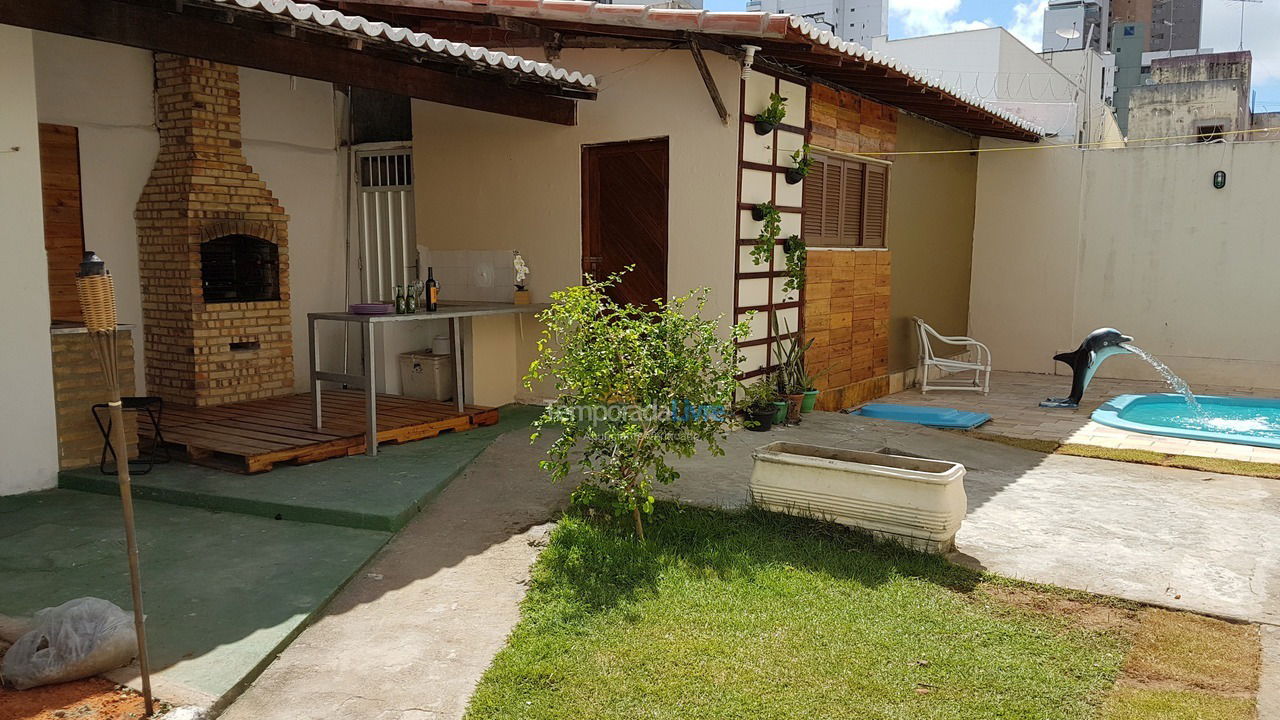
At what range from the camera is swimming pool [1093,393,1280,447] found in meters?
7.86

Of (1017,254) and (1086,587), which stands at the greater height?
(1017,254)

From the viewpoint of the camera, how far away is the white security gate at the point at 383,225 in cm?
882

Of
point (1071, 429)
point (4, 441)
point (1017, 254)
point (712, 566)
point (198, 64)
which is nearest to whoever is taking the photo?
point (712, 566)

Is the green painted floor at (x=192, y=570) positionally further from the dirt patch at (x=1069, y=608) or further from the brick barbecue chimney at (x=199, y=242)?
the dirt patch at (x=1069, y=608)

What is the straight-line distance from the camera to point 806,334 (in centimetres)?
824

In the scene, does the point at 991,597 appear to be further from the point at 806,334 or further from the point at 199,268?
the point at 199,268

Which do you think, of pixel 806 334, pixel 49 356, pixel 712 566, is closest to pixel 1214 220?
pixel 806 334

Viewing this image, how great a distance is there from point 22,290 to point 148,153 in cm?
219

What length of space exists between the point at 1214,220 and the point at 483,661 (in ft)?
34.1

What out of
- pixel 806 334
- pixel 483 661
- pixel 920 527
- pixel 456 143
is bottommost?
pixel 483 661

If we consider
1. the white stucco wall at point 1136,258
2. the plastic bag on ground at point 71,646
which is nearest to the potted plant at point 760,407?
the plastic bag on ground at point 71,646

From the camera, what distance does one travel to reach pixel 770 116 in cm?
708

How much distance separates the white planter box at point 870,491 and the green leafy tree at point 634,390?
1.50 ft

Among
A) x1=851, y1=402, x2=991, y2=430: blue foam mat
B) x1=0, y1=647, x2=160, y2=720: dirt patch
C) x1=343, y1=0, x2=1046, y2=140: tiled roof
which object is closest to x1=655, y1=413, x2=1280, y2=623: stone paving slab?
x1=851, y1=402, x2=991, y2=430: blue foam mat
